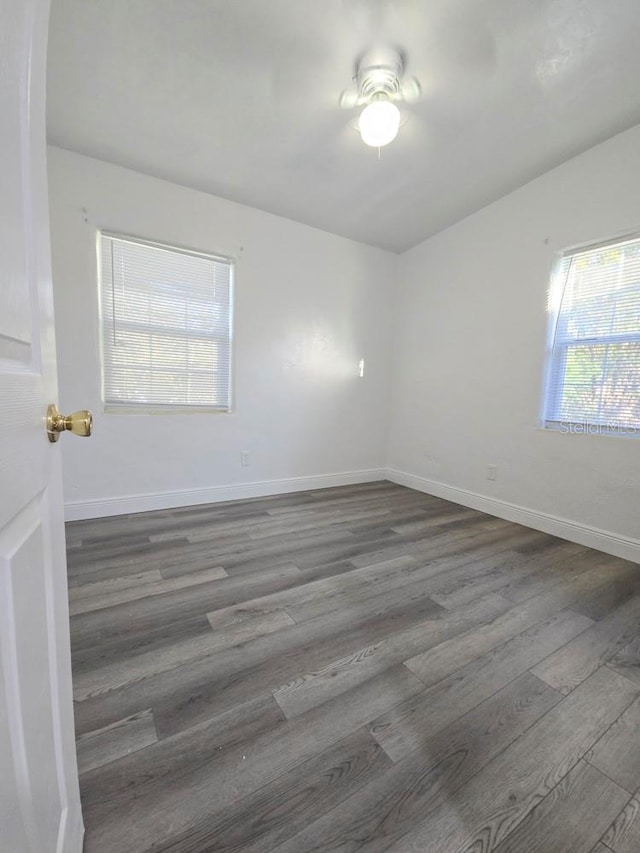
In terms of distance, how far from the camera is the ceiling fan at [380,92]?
5.81 feet

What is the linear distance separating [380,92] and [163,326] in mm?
2072

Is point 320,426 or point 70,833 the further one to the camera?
point 320,426

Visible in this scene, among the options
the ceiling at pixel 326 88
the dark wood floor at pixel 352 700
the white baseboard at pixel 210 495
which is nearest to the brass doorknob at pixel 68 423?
the dark wood floor at pixel 352 700

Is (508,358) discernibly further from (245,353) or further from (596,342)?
(245,353)

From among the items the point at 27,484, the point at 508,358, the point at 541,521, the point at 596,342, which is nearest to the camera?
the point at 27,484

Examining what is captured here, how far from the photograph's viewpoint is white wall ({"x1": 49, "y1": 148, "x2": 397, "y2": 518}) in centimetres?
243

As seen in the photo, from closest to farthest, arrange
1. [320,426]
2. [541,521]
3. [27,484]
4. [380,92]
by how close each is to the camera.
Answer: [27,484]
[380,92]
[541,521]
[320,426]

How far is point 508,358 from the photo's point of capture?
2.88m

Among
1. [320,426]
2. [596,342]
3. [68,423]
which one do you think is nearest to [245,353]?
[320,426]

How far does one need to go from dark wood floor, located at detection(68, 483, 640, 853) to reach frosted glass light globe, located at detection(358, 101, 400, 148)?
2.52m

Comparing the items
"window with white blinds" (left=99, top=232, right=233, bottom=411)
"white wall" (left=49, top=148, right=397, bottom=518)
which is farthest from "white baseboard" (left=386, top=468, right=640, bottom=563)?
"window with white blinds" (left=99, top=232, right=233, bottom=411)

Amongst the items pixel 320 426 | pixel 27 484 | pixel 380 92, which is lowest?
pixel 320 426

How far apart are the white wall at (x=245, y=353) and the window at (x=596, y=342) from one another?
173 centimetres

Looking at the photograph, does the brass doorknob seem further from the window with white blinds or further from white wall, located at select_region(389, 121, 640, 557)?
white wall, located at select_region(389, 121, 640, 557)
